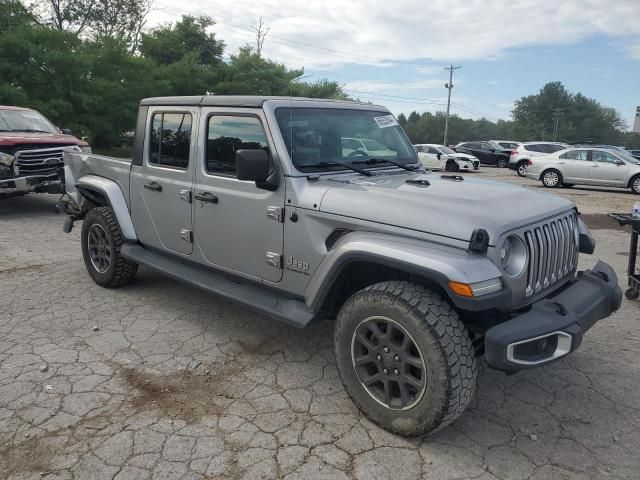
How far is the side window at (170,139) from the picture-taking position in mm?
4312

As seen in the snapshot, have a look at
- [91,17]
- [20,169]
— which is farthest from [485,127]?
[20,169]

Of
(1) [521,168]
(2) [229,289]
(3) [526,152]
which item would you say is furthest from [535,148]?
(2) [229,289]

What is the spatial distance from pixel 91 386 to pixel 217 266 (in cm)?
121

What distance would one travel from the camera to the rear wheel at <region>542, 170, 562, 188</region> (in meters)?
17.8

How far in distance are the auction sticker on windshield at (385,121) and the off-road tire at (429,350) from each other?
5.97ft

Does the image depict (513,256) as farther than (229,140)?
No

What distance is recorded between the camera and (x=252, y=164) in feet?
10.8

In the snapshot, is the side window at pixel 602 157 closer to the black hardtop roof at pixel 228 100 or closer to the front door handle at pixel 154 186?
the black hardtop roof at pixel 228 100

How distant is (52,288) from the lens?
5.44 m

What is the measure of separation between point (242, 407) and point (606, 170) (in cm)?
1705

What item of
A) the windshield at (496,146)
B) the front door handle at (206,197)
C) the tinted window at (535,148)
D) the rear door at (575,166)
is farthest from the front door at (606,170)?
the front door handle at (206,197)

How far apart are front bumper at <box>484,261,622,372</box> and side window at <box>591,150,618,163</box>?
16.1m

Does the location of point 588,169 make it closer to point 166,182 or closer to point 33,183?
point 33,183

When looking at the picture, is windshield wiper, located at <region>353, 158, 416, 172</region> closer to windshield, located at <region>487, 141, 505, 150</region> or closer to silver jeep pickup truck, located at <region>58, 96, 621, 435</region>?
silver jeep pickup truck, located at <region>58, 96, 621, 435</region>
